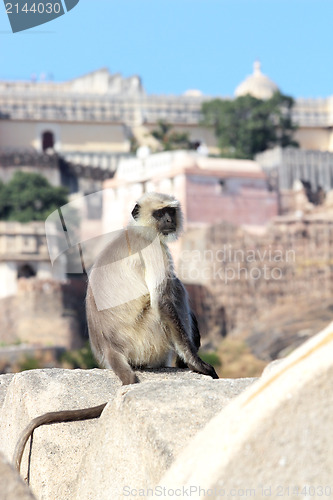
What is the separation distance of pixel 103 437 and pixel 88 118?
4979cm

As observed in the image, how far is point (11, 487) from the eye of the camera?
237 centimetres

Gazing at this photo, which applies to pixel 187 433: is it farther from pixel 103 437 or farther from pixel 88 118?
pixel 88 118

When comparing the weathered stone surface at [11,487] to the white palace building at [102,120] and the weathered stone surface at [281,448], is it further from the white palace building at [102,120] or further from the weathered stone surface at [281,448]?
the white palace building at [102,120]

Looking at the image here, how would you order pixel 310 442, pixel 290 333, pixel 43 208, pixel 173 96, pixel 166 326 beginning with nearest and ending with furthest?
pixel 310 442 → pixel 166 326 → pixel 290 333 → pixel 43 208 → pixel 173 96

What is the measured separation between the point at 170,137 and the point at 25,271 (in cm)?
1555

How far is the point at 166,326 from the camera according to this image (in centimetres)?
486

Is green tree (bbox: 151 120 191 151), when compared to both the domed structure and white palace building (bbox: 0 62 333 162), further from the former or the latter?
the domed structure

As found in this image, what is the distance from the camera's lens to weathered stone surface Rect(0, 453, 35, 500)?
234 centimetres

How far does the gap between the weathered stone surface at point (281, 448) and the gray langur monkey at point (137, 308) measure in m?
2.11

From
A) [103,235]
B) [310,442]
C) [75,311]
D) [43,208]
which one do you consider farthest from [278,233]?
[310,442]

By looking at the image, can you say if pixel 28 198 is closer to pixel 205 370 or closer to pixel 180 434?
pixel 205 370

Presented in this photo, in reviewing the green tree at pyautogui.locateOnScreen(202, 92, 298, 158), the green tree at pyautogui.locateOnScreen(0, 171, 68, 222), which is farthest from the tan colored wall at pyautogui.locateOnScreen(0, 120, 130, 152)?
the green tree at pyautogui.locateOnScreen(0, 171, 68, 222)

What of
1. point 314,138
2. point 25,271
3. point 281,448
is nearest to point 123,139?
point 314,138

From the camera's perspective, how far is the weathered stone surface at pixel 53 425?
12.8 feet
